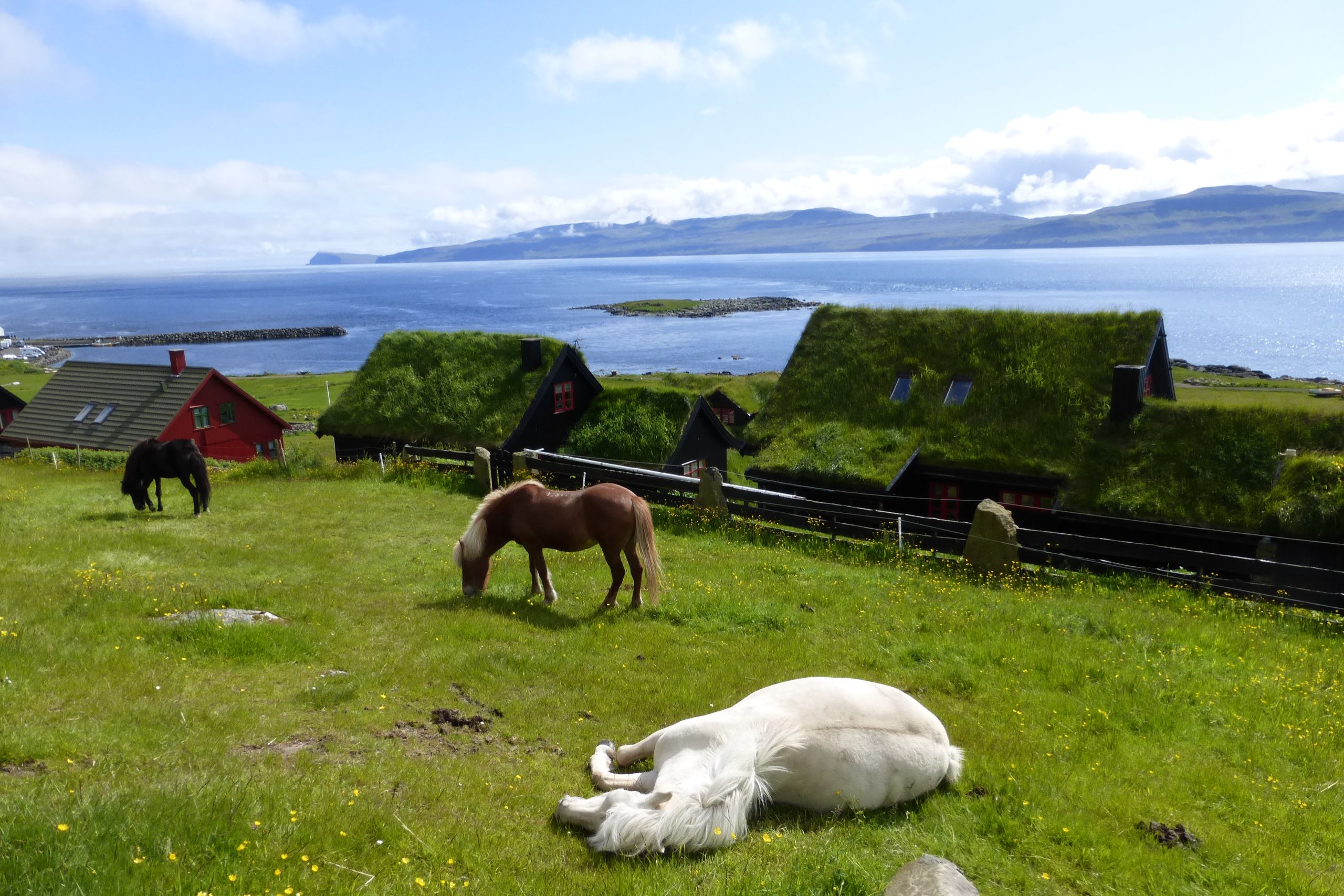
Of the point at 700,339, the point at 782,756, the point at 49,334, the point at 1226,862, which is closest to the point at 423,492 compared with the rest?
the point at 782,756

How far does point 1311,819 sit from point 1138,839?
73.3 inches

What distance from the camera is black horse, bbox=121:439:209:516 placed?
19.5m

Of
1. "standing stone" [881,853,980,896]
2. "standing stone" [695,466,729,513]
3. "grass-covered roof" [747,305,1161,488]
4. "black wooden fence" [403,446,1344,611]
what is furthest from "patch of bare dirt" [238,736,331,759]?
"grass-covered roof" [747,305,1161,488]

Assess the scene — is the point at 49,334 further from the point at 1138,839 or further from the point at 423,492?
the point at 1138,839

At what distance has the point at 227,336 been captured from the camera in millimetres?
176875

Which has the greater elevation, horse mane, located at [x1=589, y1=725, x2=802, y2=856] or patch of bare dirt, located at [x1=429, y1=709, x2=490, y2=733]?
horse mane, located at [x1=589, y1=725, x2=802, y2=856]

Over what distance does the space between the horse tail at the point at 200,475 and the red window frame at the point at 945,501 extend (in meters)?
19.6

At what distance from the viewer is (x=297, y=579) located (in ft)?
44.5

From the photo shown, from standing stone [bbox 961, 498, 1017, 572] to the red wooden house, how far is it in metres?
33.5

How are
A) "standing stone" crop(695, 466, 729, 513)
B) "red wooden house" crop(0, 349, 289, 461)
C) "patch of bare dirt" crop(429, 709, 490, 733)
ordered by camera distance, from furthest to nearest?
"red wooden house" crop(0, 349, 289, 461) < "standing stone" crop(695, 466, 729, 513) < "patch of bare dirt" crop(429, 709, 490, 733)

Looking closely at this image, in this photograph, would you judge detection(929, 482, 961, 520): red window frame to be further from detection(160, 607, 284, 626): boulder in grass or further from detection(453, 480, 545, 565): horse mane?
detection(160, 607, 284, 626): boulder in grass

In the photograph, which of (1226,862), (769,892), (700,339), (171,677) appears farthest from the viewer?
(700,339)

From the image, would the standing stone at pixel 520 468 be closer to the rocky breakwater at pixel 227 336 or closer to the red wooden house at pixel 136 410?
the red wooden house at pixel 136 410

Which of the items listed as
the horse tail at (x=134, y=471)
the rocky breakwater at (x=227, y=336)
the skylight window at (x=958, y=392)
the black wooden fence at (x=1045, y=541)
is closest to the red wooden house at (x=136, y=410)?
the horse tail at (x=134, y=471)
